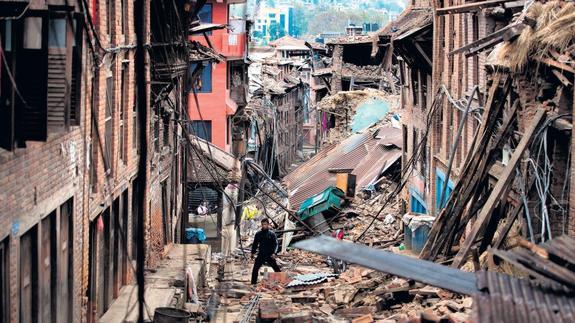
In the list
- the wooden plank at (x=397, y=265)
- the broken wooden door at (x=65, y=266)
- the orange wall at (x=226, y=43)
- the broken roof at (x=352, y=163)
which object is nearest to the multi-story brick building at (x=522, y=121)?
the wooden plank at (x=397, y=265)

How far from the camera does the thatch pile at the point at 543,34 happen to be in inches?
500

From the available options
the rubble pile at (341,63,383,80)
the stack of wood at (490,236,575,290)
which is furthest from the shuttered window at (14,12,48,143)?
the rubble pile at (341,63,383,80)

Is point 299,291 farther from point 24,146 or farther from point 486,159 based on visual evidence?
point 24,146

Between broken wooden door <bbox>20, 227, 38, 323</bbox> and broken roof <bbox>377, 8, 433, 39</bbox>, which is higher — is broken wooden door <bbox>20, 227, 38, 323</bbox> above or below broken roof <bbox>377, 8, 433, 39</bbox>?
below

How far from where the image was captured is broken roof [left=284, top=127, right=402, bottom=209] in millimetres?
35594

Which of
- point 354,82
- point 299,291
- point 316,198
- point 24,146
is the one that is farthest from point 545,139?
point 354,82

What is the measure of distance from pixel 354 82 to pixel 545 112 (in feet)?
146

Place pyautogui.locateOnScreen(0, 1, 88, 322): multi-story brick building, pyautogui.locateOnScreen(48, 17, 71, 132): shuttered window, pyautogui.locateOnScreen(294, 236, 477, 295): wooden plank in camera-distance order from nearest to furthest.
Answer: pyautogui.locateOnScreen(294, 236, 477, 295): wooden plank → pyautogui.locateOnScreen(0, 1, 88, 322): multi-story brick building → pyautogui.locateOnScreen(48, 17, 71, 132): shuttered window

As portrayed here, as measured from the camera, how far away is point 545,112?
1312 cm

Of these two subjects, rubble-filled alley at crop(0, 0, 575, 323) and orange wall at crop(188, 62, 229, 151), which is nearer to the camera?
rubble-filled alley at crop(0, 0, 575, 323)

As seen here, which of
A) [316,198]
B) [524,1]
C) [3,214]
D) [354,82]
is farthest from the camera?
[354,82]

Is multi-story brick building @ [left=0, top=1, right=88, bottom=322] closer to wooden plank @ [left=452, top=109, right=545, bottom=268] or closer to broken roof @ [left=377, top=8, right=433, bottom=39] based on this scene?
wooden plank @ [left=452, top=109, right=545, bottom=268]

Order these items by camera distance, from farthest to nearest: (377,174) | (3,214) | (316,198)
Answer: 1. (377,174)
2. (316,198)
3. (3,214)

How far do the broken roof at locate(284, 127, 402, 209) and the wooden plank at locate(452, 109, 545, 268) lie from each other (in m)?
19.2
